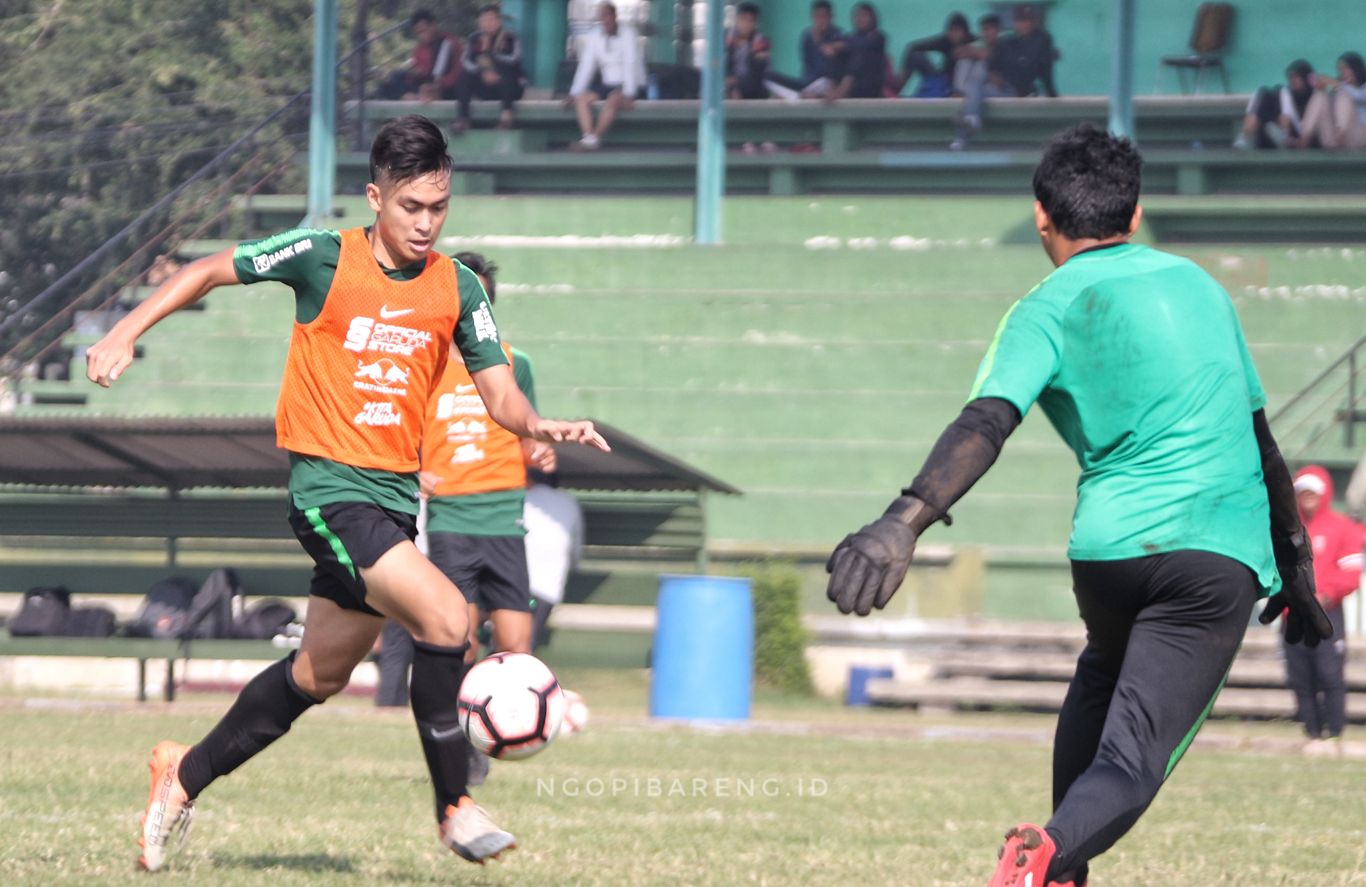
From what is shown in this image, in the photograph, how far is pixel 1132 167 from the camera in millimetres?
5180

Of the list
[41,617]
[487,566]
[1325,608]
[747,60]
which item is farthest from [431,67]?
[487,566]

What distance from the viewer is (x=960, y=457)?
15.4 feet

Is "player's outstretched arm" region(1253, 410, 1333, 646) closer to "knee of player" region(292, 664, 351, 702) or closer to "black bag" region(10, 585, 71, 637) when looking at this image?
"knee of player" region(292, 664, 351, 702)

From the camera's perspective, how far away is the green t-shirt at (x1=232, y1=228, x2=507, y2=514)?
627cm

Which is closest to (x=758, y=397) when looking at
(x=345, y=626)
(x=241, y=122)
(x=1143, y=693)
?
(x=241, y=122)

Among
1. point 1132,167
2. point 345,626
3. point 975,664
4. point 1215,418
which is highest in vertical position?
point 1132,167

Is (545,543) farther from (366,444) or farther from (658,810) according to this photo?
(366,444)

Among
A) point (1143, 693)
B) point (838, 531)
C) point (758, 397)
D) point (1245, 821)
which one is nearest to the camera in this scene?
point (1143, 693)

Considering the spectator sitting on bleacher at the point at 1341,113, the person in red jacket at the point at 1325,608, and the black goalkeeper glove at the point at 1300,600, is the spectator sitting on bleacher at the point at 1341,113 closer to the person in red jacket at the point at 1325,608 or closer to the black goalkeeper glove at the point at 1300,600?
the person in red jacket at the point at 1325,608

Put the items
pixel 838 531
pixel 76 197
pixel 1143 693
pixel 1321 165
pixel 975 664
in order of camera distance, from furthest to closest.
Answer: pixel 76 197, pixel 1321 165, pixel 838 531, pixel 975 664, pixel 1143 693

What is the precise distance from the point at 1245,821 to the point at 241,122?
23.0 m

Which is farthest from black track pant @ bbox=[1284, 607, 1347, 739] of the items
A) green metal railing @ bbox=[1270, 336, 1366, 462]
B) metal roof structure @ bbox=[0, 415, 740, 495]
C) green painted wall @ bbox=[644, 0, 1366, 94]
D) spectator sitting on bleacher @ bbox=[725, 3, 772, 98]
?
green painted wall @ bbox=[644, 0, 1366, 94]

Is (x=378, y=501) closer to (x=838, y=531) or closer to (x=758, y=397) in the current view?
(x=838, y=531)

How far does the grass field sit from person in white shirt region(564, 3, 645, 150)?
14.4 m
